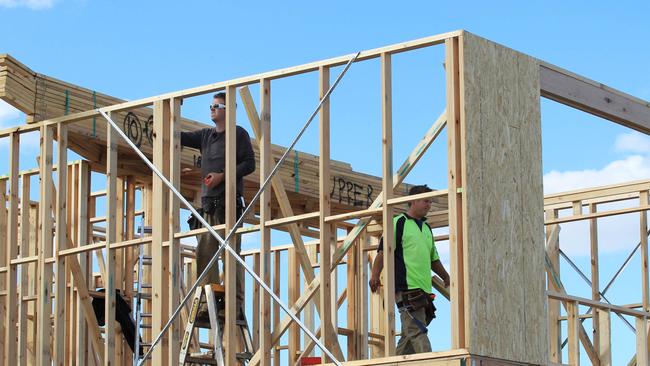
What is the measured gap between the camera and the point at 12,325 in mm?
17234

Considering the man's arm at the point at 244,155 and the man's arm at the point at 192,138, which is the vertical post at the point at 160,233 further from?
the man's arm at the point at 244,155

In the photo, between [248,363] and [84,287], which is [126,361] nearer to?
[84,287]

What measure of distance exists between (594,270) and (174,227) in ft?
24.0

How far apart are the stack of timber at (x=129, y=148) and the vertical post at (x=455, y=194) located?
468 centimetres

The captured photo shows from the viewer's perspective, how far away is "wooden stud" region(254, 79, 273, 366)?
14.6 m

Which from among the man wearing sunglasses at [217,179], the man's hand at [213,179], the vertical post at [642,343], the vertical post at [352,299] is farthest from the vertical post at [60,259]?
the vertical post at [642,343]

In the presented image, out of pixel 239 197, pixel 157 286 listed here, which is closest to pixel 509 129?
pixel 239 197

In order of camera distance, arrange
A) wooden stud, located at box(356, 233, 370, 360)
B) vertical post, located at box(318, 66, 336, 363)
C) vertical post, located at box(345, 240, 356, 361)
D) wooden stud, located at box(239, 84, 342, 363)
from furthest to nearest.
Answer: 1. vertical post, located at box(345, 240, 356, 361)
2. wooden stud, located at box(356, 233, 370, 360)
3. wooden stud, located at box(239, 84, 342, 363)
4. vertical post, located at box(318, 66, 336, 363)

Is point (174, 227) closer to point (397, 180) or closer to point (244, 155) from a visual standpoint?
point (244, 155)

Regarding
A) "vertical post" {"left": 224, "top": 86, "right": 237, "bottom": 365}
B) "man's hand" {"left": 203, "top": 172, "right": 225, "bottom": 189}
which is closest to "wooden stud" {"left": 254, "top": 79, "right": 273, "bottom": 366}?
"vertical post" {"left": 224, "top": 86, "right": 237, "bottom": 365}

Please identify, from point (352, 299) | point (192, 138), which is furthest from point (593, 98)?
point (352, 299)

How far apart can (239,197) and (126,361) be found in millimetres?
3841

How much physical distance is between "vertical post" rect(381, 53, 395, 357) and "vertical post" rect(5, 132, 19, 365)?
5336 mm

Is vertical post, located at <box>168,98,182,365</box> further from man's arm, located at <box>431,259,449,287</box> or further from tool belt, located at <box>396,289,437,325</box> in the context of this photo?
man's arm, located at <box>431,259,449,287</box>
